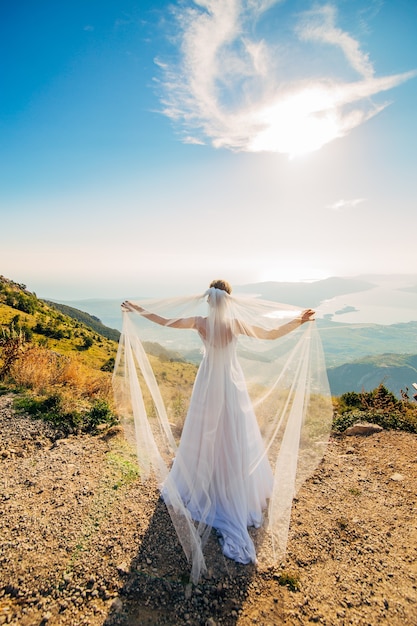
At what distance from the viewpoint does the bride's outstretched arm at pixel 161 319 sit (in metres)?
4.64

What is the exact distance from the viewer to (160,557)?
12.1ft

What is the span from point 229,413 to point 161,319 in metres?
1.82

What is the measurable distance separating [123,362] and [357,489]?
464 centimetres

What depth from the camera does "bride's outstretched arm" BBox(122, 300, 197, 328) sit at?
4.64 m

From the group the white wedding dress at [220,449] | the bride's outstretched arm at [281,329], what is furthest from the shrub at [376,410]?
the bride's outstretched arm at [281,329]

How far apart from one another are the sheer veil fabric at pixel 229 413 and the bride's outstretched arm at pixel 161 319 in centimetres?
2

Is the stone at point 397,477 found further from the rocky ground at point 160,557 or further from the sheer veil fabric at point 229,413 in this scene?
the sheer veil fabric at point 229,413

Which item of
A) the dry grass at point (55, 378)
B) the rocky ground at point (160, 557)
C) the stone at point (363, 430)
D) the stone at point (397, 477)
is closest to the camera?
the rocky ground at point (160, 557)

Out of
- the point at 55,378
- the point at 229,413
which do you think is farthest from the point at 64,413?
the point at 229,413

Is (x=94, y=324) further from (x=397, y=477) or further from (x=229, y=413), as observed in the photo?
(x=397, y=477)

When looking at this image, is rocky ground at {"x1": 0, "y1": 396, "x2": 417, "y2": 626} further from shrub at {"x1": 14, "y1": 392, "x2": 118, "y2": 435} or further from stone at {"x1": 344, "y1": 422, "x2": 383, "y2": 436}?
stone at {"x1": 344, "y1": 422, "x2": 383, "y2": 436}

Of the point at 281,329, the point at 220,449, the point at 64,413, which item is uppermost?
the point at 281,329

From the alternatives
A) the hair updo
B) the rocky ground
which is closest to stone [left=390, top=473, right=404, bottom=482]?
the rocky ground

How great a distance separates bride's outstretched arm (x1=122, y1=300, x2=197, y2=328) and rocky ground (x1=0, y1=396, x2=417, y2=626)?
268cm
